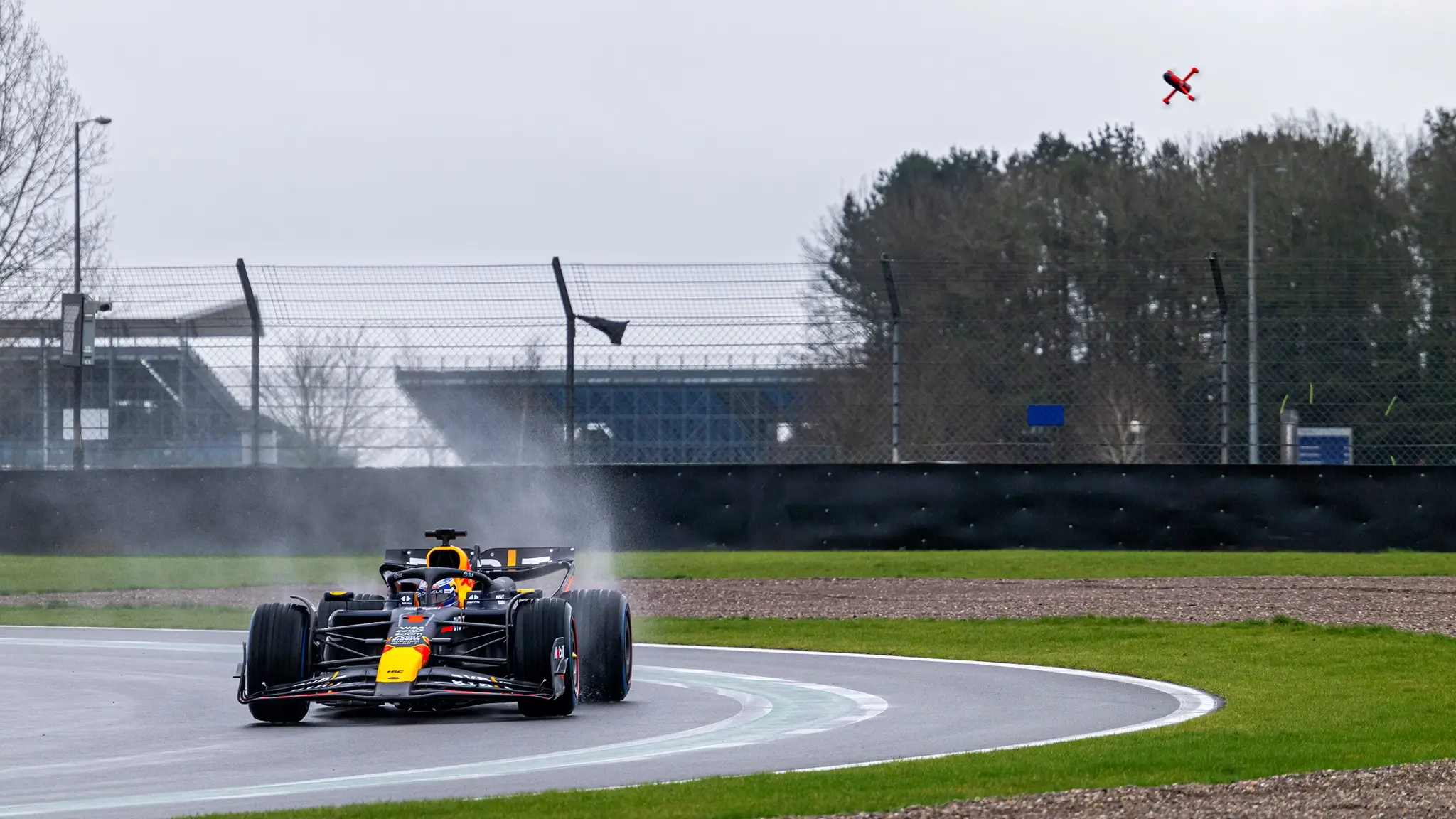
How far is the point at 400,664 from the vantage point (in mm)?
9602

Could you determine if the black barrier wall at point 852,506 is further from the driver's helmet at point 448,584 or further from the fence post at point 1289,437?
the driver's helmet at point 448,584

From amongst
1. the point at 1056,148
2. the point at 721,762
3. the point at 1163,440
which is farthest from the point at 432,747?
the point at 1056,148

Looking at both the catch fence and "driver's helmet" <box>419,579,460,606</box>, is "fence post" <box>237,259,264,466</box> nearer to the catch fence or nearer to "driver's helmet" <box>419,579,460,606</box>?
the catch fence

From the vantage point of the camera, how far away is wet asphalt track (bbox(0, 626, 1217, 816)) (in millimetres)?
7402

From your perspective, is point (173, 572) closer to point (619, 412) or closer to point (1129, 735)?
point (619, 412)

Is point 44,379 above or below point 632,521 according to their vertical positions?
above

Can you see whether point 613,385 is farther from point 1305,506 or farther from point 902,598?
point 1305,506

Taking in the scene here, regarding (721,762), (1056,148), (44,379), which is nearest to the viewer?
(721,762)

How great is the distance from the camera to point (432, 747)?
864cm

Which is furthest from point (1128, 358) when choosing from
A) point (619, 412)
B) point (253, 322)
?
point (253, 322)

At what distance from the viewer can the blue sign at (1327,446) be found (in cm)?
1983

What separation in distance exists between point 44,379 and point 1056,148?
190 ft

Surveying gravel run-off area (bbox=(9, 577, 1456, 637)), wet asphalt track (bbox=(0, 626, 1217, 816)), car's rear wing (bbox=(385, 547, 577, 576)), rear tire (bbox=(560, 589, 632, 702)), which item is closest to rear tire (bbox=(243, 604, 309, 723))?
wet asphalt track (bbox=(0, 626, 1217, 816))

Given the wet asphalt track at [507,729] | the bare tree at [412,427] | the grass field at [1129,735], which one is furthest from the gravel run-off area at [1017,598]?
the wet asphalt track at [507,729]
